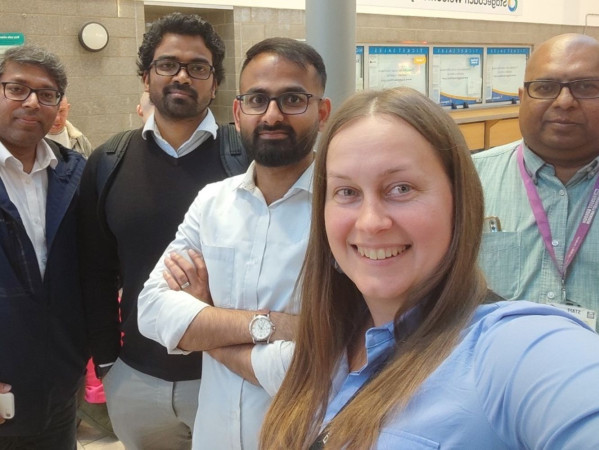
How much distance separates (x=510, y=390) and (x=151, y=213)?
1.59 m

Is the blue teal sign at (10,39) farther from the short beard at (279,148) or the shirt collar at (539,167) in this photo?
the shirt collar at (539,167)

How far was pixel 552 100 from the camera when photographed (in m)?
1.93

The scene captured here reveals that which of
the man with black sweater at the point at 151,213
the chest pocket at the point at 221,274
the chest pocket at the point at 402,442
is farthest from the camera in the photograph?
the man with black sweater at the point at 151,213

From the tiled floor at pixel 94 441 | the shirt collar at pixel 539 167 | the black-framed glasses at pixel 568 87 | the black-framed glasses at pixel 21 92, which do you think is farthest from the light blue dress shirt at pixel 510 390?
the tiled floor at pixel 94 441

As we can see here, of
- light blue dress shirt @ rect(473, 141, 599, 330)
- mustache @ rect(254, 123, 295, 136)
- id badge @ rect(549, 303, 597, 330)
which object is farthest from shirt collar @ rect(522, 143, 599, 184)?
mustache @ rect(254, 123, 295, 136)

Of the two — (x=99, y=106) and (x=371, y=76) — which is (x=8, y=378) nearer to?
(x=99, y=106)

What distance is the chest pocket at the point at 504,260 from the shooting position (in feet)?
6.24

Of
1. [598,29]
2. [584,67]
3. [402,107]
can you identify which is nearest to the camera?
[402,107]

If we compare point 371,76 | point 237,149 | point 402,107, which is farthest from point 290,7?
point 402,107

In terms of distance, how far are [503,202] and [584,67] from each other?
53 centimetres

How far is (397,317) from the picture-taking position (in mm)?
1042

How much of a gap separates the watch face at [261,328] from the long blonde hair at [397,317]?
33cm

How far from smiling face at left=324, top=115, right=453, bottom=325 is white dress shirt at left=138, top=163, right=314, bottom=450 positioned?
0.57 meters

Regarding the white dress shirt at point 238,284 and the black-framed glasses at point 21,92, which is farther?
the black-framed glasses at point 21,92
